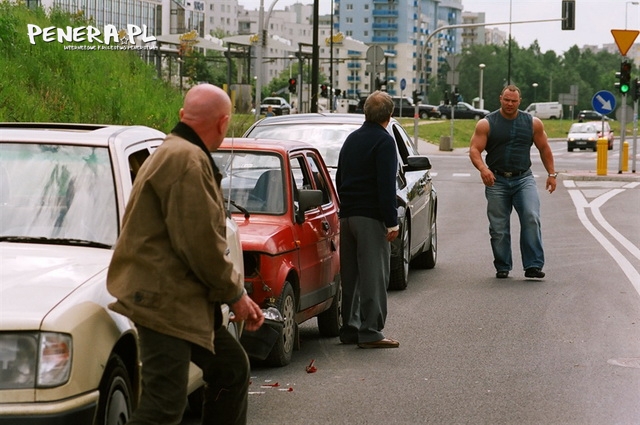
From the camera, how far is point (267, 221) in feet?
31.1

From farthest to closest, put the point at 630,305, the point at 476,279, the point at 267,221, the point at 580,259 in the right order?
the point at 580,259, the point at 476,279, the point at 630,305, the point at 267,221

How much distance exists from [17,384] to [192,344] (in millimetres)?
668

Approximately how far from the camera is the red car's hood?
893 cm

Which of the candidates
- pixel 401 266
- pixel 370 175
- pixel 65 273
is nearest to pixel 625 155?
pixel 401 266

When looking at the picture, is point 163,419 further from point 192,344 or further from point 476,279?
point 476,279

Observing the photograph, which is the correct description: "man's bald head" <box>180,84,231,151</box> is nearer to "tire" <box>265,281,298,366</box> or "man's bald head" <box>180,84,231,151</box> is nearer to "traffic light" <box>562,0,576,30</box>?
"tire" <box>265,281,298,366</box>

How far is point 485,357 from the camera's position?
9.52m

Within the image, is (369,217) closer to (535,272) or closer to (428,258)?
(535,272)

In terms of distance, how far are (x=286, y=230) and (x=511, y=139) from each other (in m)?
5.83

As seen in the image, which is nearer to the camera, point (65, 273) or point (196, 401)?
point (65, 273)

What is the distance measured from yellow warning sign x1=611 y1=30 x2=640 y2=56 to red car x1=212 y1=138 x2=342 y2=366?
94.4ft

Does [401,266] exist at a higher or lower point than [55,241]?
lower

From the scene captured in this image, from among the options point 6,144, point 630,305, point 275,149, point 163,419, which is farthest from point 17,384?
point 630,305

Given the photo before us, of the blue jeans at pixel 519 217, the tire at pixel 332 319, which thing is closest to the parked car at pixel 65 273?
the tire at pixel 332 319
